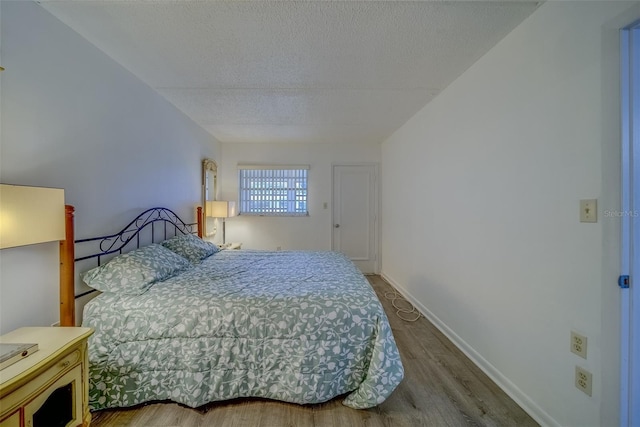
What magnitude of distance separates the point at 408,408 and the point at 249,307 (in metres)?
1.21

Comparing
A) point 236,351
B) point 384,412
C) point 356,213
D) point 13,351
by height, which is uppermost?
point 356,213

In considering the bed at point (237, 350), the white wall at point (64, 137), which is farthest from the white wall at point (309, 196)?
the bed at point (237, 350)

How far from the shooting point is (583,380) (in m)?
1.24

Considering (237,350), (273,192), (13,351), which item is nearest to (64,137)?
(13,351)

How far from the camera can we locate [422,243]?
2977mm

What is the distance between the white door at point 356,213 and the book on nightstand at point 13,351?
3852mm

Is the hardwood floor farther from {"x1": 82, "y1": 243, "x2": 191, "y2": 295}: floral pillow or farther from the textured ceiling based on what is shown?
the textured ceiling

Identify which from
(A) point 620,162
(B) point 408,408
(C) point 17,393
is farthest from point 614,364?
(C) point 17,393

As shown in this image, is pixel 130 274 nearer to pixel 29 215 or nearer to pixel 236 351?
pixel 29 215

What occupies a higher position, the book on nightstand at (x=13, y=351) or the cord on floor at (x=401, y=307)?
the book on nightstand at (x=13, y=351)

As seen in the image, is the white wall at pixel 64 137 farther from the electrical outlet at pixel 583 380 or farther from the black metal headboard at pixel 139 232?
the electrical outlet at pixel 583 380

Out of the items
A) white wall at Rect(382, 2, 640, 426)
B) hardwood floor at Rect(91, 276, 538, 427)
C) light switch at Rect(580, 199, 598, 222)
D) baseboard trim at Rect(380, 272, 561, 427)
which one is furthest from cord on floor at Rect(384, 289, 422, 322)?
light switch at Rect(580, 199, 598, 222)

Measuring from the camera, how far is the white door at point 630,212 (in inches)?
43.3

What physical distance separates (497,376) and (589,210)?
131 cm
